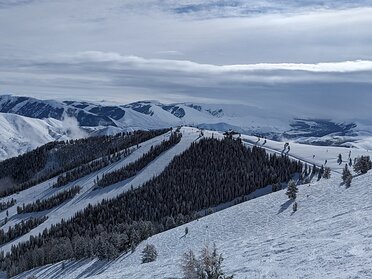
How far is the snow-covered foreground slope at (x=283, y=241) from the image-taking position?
4107cm

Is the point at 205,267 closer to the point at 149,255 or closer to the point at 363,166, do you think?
the point at 149,255

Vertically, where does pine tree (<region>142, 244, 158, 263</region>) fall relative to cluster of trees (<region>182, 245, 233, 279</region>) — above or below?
Answer: below

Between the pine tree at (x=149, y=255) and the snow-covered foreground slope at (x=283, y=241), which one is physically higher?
the snow-covered foreground slope at (x=283, y=241)

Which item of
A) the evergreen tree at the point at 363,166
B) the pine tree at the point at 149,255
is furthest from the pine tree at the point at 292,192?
the pine tree at the point at 149,255

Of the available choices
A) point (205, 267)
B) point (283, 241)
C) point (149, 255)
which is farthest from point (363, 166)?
point (205, 267)

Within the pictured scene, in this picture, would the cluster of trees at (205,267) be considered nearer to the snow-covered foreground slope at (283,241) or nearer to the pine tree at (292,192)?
the snow-covered foreground slope at (283,241)

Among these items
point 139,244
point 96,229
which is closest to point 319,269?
point 139,244

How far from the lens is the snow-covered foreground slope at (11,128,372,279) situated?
4107cm

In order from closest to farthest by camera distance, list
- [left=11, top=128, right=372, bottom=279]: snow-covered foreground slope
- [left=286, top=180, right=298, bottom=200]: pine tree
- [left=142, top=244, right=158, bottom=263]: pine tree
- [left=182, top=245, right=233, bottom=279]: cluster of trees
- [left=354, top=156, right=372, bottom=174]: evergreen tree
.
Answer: [left=182, top=245, right=233, bottom=279]: cluster of trees
[left=11, top=128, right=372, bottom=279]: snow-covered foreground slope
[left=142, top=244, right=158, bottom=263]: pine tree
[left=286, top=180, right=298, bottom=200]: pine tree
[left=354, top=156, right=372, bottom=174]: evergreen tree

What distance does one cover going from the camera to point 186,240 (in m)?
91.9

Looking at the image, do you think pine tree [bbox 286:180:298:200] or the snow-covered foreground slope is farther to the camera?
pine tree [bbox 286:180:298:200]

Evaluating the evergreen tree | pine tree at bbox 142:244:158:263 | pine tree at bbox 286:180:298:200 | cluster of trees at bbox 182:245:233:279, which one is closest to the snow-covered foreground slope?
pine tree at bbox 286:180:298:200

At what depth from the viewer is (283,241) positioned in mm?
55531

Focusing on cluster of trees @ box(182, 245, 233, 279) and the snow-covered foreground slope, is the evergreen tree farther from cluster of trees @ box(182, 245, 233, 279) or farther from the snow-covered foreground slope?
cluster of trees @ box(182, 245, 233, 279)
